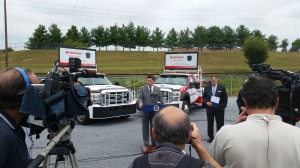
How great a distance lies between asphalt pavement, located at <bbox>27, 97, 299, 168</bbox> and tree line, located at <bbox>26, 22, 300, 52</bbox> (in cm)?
5154

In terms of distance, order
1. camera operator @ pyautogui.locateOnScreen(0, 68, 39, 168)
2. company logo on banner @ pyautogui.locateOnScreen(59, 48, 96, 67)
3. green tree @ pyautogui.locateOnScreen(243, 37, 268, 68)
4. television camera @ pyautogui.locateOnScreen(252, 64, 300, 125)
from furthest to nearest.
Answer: green tree @ pyautogui.locateOnScreen(243, 37, 268, 68) → company logo on banner @ pyautogui.locateOnScreen(59, 48, 96, 67) → television camera @ pyautogui.locateOnScreen(252, 64, 300, 125) → camera operator @ pyautogui.locateOnScreen(0, 68, 39, 168)

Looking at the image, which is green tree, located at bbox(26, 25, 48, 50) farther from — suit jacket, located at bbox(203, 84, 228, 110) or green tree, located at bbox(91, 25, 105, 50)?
suit jacket, located at bbox(203, 84, 228, 110)

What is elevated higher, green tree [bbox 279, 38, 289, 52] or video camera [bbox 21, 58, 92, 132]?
green tree [bbox 279, 38, 289, 52]

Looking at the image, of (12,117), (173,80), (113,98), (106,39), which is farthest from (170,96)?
(106,39)

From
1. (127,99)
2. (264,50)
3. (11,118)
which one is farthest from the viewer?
(264,50)

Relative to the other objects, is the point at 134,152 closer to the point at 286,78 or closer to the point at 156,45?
the point at 286,78

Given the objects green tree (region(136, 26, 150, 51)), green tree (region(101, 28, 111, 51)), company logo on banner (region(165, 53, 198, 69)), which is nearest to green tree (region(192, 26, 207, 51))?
green tree (region(136, 26, 150, 51))

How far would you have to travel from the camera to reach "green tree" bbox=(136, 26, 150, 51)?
7600cm

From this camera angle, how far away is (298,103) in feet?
12.1

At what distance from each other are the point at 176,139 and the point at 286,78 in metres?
2.26

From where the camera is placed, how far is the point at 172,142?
1949 millimetres

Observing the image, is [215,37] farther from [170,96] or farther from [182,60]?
[170,96]

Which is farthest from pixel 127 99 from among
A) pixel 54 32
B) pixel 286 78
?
pixel 54 32

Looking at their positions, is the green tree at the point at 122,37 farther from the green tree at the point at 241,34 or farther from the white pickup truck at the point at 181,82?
the white pickup truck at the point at 181,82
